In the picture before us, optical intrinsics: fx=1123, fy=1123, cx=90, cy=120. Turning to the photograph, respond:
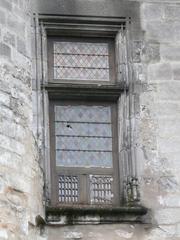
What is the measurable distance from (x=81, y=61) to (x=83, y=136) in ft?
2.56

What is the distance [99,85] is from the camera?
11.0 meters

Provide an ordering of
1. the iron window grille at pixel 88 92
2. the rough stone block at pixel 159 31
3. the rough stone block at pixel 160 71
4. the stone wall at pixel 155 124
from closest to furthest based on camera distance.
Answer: the stone wall at pixel 155 124 → the iron window grille at pixel 88 92 → the rough stone block at pixel 160 71 → the rough stone block at pixel 159 31

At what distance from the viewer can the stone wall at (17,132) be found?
9406mm

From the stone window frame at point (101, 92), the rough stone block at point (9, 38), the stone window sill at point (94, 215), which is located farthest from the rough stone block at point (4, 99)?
the stone window sill at point (94, 215)

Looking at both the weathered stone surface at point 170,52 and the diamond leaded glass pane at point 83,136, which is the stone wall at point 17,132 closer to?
the diamond leaded glass pane at point 83,136

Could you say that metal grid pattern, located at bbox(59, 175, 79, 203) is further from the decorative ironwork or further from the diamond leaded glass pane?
the decorative ironwork

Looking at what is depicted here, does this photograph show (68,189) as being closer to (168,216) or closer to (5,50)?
(168,216)

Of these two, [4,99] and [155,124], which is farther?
[155,124]

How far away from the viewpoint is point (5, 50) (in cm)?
990

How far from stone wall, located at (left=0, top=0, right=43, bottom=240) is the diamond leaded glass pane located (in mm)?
475

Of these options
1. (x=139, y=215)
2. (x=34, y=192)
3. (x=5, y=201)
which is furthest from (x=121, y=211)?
(x=5, y=201)

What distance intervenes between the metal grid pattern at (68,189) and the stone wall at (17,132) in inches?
12.1

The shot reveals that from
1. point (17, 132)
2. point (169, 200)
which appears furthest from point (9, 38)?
point (169, 200)

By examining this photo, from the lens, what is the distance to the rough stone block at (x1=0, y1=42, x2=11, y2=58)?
9859mm
